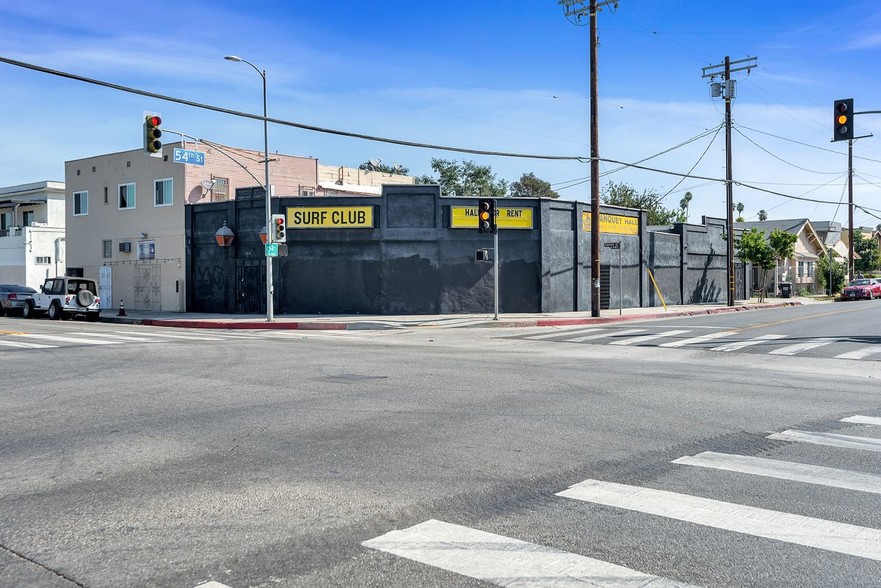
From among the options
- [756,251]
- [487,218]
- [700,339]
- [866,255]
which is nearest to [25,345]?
[487,218]

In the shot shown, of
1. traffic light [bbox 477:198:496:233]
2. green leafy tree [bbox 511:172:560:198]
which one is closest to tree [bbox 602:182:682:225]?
green leafy tree [bbox 511:172:560:198]

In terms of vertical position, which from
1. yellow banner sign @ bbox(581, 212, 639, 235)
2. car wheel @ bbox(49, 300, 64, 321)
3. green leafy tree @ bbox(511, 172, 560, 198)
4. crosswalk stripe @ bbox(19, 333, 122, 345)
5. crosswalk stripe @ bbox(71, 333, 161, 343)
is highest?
green leafy tree @ bbox(511, 172, 560, 198)

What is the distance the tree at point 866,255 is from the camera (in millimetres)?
94125

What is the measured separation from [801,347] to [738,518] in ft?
46.2

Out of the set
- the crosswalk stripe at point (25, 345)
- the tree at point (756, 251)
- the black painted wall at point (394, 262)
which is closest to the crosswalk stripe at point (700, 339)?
the black painted wall at point (394, 262)

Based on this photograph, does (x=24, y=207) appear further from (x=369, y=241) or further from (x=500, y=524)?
(x=500, y=524)

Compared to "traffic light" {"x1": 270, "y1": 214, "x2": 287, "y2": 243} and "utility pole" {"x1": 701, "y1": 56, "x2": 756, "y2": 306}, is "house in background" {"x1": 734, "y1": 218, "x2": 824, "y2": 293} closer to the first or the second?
"utility pole" {"x1": 701, "y1": 56, "x2": 756, "y2": 306}

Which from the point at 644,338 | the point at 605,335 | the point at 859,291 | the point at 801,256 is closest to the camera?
the point at 644,338

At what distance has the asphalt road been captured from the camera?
14.2 ft

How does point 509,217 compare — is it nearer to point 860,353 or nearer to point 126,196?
point 860,353

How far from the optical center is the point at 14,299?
3528 centimetres

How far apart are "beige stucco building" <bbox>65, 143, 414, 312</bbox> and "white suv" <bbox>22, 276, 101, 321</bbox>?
Result: 10.6ft

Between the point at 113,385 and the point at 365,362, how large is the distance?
4.57 metres

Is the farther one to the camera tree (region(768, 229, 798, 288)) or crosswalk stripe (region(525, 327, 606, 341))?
tree (region(768, 229, 798, 288))
